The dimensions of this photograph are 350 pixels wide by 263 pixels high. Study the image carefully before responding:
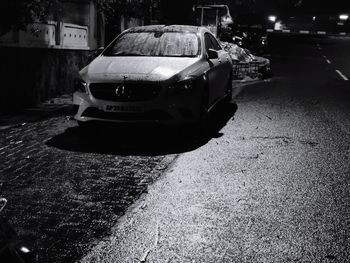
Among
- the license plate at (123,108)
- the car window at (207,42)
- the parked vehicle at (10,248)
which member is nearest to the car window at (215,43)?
the car window at (207,42)

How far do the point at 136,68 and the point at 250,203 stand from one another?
3416mm

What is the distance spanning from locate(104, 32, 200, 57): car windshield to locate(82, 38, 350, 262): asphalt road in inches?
61.3

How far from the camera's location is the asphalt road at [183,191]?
368 cm

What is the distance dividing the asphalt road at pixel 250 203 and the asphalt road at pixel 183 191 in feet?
0.04

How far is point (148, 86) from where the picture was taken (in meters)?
7.03

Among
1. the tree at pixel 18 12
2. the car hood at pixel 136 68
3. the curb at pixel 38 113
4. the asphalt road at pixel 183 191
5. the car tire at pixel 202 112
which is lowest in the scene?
the asphalt road at pixel 183 191

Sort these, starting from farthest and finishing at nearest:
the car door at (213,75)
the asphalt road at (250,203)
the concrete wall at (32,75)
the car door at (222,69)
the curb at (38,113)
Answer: the concrete wall at (32,75), the car door at (222,69), the curb at (38,113), the car door at (213,75), the asphalt road at (250,203)

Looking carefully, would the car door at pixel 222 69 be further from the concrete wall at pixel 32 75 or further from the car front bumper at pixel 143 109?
the concrete wall at pixel 32 75

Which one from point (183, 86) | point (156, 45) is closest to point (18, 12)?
point (156, 45)

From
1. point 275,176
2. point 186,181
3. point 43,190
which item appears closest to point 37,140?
point 43,190

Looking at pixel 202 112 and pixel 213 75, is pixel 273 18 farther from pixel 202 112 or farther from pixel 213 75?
pixel 202 112

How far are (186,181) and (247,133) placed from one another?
9.73 feet

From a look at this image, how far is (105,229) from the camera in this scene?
398 centimetres

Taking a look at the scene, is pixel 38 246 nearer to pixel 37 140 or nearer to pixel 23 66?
pixel 37 140
